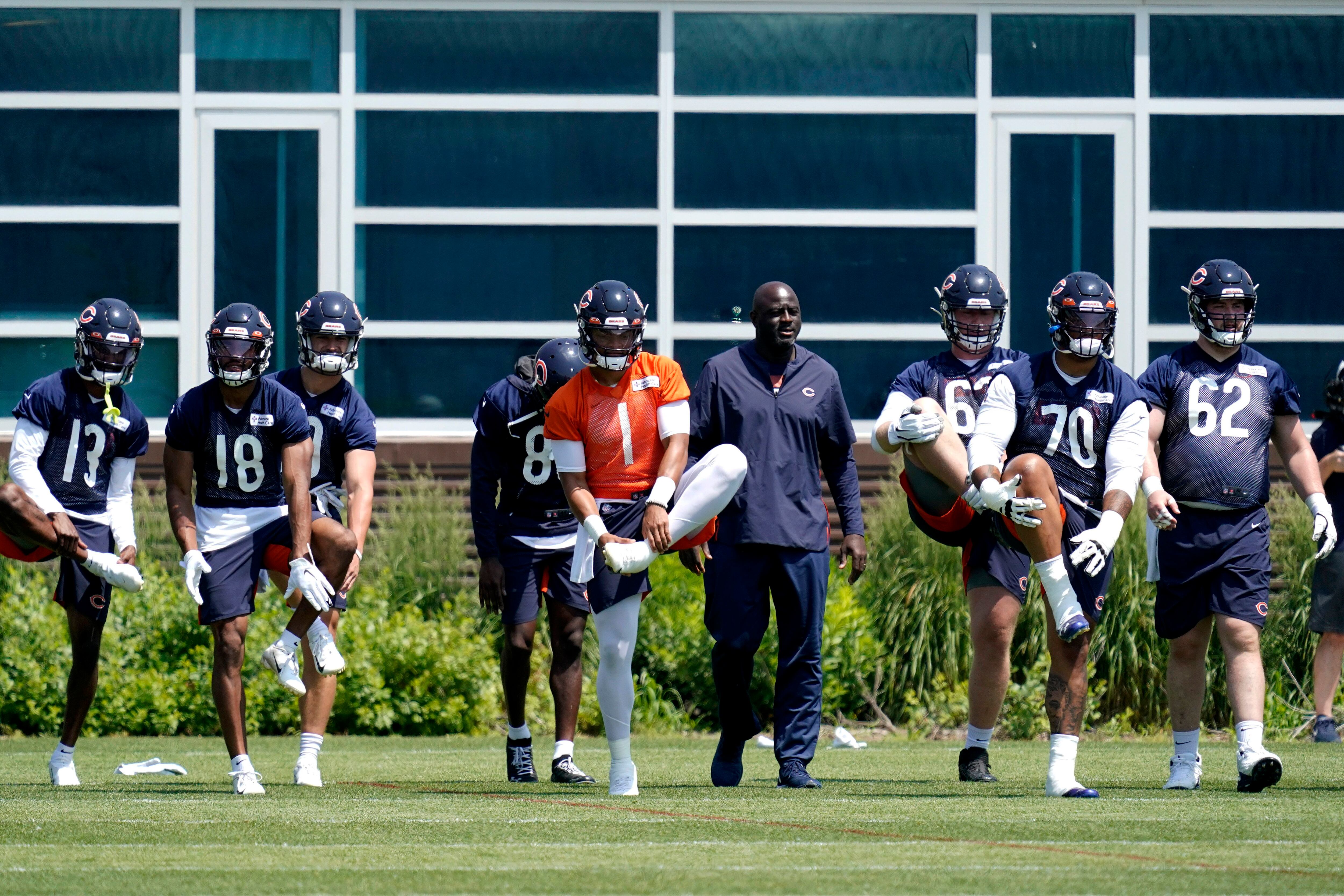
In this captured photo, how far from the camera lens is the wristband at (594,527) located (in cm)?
732


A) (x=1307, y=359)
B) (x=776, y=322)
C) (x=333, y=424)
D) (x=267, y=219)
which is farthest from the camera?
(x=1307, y=359)

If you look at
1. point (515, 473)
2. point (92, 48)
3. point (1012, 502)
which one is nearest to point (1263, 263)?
point (515, 473)

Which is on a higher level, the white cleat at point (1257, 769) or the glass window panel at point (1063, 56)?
the glass window panel at point (1063, 56)

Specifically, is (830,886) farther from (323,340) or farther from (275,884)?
(323,340)

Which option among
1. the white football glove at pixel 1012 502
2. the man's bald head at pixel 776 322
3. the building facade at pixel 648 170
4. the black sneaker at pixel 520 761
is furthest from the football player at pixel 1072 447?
the building facade at pixel 648 170

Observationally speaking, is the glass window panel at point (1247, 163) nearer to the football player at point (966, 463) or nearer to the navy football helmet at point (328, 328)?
the football player at point (966, 463)

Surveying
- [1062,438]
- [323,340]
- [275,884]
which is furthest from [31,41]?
[275,884]

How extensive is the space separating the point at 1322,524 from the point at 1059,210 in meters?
6.94

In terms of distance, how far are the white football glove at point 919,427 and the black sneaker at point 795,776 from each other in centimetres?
148

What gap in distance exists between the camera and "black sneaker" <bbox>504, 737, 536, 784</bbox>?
874cm

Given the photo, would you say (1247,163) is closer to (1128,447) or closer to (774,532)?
(1128,447)

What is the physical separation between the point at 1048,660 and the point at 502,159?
5768mm

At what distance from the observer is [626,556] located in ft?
23.5

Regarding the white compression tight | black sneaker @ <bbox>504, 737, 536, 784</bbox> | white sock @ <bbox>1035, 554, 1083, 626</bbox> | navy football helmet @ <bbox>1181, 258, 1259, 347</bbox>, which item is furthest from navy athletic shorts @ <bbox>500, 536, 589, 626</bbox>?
navy football helmet @ <bbox>1181, 258, 1259, 347</bbox>
